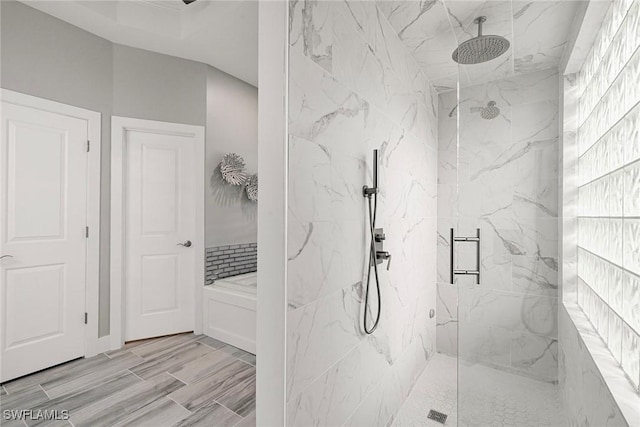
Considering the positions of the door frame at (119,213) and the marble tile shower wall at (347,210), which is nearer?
the marble tile shower wall at (347,210)

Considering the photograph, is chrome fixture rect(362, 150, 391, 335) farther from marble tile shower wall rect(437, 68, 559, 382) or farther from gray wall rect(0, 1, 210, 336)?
gray wall rect(0, 1, 210, 336)

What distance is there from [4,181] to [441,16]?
3.25m

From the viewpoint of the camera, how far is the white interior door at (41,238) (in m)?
2.40

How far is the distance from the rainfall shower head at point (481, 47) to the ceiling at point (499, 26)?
21 mm

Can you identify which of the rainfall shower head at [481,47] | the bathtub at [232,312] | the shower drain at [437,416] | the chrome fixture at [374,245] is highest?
the rainfall shower head at [481,47]

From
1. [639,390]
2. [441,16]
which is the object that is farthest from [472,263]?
[441,16]

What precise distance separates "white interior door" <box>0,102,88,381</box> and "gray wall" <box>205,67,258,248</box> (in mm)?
1132

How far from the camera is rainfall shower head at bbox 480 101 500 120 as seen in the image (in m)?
1.37

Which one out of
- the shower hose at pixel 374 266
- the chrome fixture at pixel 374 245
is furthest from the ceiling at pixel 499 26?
the shower hose at pixel 374 266

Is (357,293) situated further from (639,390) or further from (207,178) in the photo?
(207,178)

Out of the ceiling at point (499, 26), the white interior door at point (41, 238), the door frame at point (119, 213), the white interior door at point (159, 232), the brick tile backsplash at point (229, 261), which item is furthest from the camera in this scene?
the brick tile backsplash at point (229, 261)

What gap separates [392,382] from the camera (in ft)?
6.79

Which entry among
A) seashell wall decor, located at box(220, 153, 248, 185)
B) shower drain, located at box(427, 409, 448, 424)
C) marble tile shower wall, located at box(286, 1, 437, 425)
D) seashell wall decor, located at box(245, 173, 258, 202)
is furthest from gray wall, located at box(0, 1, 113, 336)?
shower drain, located at box(427, 409, 448, 424)

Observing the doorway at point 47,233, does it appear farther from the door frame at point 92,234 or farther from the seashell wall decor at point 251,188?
the seashell wall decor at point 251,188
